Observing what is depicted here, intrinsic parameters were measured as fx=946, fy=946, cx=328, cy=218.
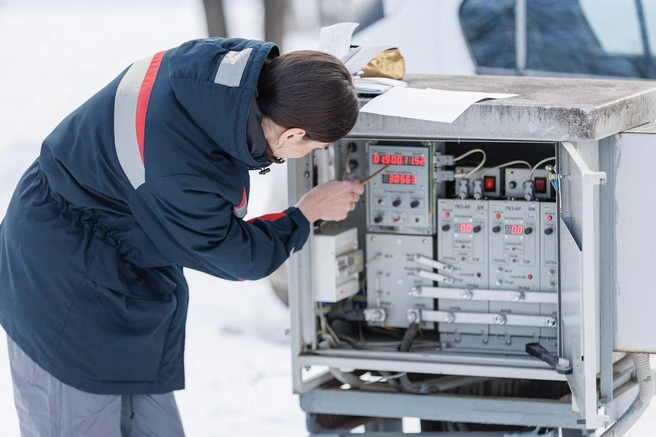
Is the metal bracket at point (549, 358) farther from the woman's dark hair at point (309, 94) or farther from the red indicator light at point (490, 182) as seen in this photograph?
the woman's dark hair at point (309, 94)

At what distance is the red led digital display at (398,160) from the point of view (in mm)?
2635

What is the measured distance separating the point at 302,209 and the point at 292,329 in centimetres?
45

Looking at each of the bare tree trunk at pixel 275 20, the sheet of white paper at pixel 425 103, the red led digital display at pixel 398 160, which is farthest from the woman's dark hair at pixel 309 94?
the bare tree trunk at pixel 275 20

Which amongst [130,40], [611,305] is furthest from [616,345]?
[130,40]

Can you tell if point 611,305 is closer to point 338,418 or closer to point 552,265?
point 552,265

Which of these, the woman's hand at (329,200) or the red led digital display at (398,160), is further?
the red led digital display at (398,160)

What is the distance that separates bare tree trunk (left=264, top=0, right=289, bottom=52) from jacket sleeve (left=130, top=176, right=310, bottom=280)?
4.13m

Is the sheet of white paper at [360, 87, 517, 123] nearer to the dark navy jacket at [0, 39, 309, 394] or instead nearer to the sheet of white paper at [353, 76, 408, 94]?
the sheet of white paper at [353, 76, 408, 94]

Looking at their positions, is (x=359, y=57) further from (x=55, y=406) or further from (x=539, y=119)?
(x=55, y=406)

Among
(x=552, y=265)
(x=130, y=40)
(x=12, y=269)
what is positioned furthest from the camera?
(x=130, y=40)

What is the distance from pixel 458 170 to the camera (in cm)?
267

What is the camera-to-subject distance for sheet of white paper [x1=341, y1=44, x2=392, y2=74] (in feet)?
7.80

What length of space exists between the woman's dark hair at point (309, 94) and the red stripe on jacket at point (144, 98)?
0.24 m

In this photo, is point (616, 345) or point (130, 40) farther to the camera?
point (130, 40)
